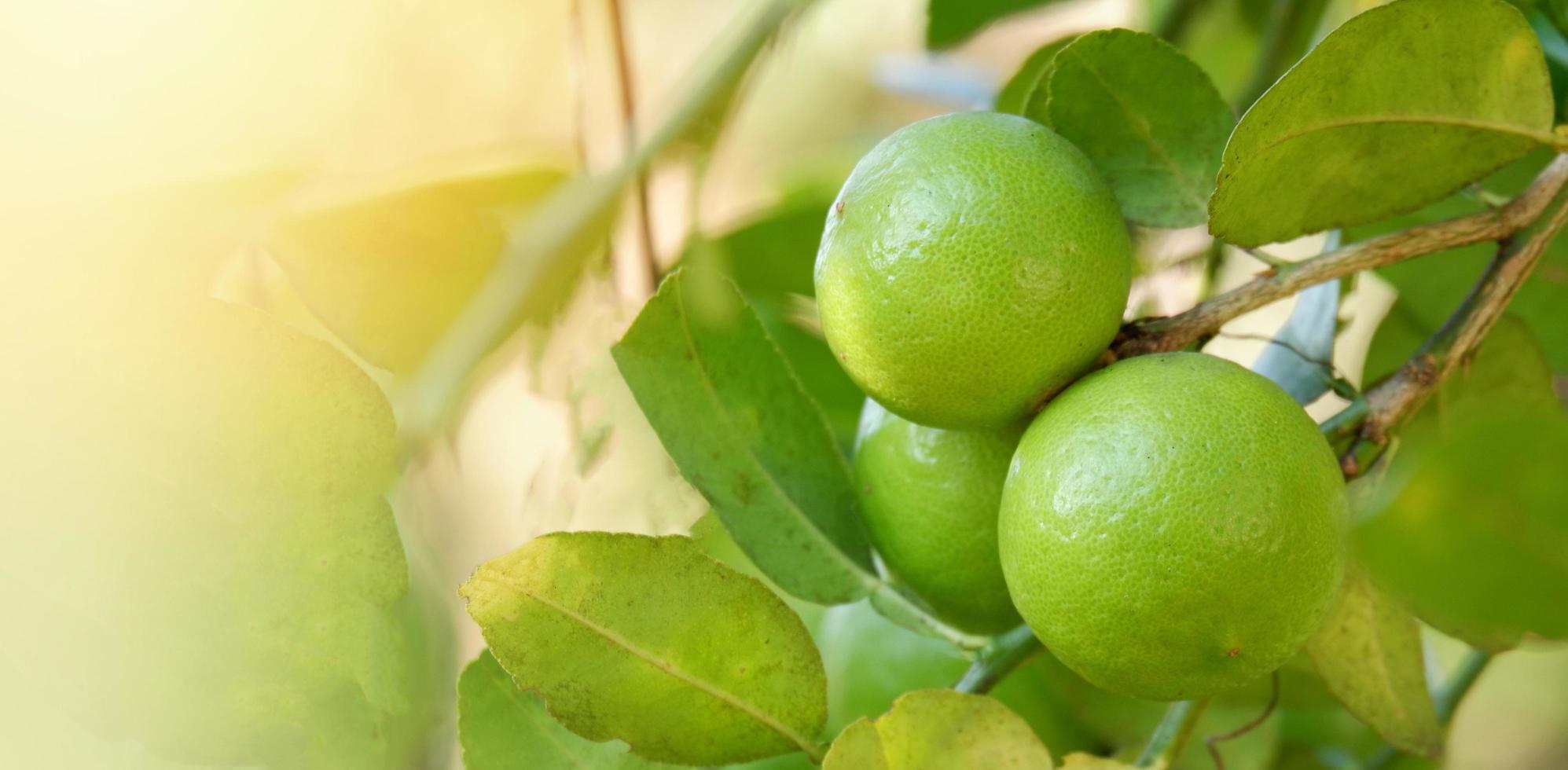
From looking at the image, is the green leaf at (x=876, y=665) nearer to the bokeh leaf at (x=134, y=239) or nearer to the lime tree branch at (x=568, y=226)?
the lime tree branch at (x=568, y=226)

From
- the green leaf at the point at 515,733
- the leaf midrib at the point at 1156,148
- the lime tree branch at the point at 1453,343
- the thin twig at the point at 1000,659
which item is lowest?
the thin twig at the point at 1000,659

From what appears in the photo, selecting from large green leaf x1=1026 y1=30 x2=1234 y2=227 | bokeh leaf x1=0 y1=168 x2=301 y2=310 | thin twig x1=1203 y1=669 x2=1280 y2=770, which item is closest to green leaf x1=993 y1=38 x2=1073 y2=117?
large green leaf x1=1026 y1=30 x2=1234 y2=227

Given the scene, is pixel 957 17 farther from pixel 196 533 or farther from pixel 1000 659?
pixel 196 533

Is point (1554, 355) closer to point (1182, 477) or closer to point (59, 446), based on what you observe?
point (1182, 477)

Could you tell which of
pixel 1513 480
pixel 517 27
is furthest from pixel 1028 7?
pixel 517 27

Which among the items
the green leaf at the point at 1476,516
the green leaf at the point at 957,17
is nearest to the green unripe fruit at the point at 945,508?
the green leaf at the point at 1476,516
